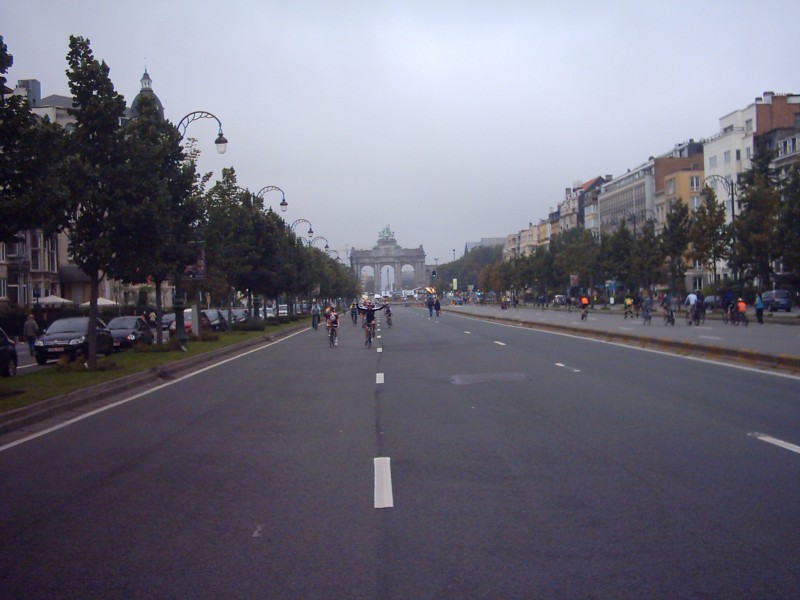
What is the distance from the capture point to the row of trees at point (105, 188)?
1694 centimetres

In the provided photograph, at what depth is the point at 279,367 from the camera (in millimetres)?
25141

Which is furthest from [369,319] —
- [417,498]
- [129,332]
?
[417,498]

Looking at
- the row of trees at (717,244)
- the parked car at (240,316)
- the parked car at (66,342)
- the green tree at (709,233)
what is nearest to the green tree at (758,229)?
the row of trees at (717,244)

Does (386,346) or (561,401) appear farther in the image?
(386,346)

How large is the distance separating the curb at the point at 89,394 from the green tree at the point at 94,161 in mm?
2119

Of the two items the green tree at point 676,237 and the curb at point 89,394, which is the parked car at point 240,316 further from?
the green tree at point 676,237

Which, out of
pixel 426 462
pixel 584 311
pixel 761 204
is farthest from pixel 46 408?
pixel 761 204

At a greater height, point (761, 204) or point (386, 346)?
point (761, 204)

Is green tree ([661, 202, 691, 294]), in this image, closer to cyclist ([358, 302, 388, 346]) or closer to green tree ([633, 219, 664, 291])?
green tree ([633, 219, 664, 291])

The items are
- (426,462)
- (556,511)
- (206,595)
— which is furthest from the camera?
(426,462)

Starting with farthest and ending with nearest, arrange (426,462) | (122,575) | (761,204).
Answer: (761,204), (426,462), (122,575)

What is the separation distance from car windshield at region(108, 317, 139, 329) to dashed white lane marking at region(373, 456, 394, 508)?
95.7ft

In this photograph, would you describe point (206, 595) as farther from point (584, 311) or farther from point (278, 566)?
point (584, 311)

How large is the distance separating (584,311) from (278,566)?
5424cm
